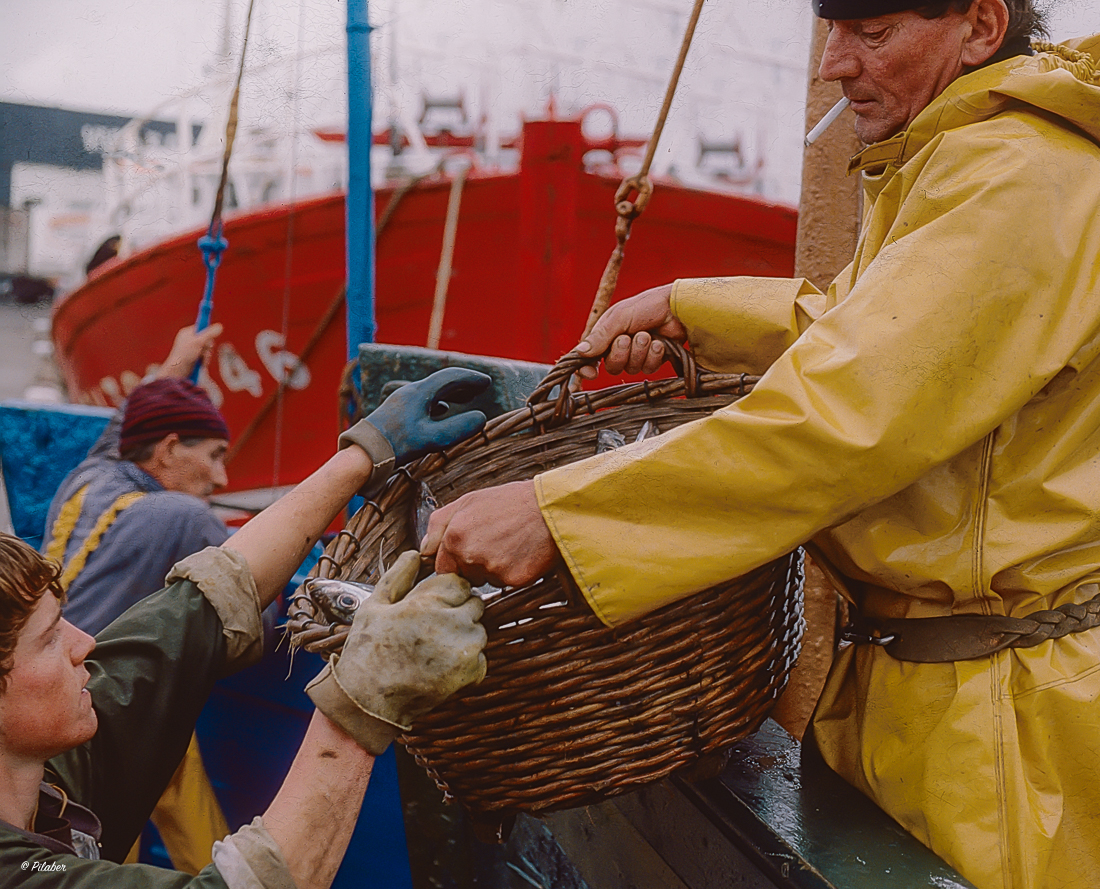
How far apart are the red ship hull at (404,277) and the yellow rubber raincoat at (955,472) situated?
509 centimetres

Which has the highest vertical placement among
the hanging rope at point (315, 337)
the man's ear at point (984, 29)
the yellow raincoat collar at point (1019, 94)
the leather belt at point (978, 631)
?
the man's ear at point (984, 29)

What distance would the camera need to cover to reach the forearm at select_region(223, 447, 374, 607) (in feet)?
6.03

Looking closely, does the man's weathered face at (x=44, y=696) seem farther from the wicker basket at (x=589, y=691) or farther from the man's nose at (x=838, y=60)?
the man's nose at (x=838, y=60)

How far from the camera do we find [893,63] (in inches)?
49.3

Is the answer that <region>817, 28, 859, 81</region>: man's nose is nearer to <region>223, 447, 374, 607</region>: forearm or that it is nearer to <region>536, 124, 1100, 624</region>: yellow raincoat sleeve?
<region>536, 124, 1100, 624</region>: yellow raincoat sleeve

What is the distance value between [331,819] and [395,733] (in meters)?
0.13

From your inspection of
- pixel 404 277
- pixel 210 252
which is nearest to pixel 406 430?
pixel 210 252

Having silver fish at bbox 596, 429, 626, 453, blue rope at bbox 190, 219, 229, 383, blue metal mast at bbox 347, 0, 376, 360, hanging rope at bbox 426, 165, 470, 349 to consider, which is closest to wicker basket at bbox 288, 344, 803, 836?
silver fish at bbox 596, 429, 626, 453

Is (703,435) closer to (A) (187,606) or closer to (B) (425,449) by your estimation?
(B) (425,449)

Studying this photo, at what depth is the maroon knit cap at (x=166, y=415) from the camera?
303 centimetres

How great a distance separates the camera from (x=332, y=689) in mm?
1151

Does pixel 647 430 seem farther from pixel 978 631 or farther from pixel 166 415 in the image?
pixel 166 415

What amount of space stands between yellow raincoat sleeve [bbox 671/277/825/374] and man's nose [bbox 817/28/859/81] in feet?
1.17

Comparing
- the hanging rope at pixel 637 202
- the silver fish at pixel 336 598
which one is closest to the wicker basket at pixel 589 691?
the silver fish at pixel 336 598
